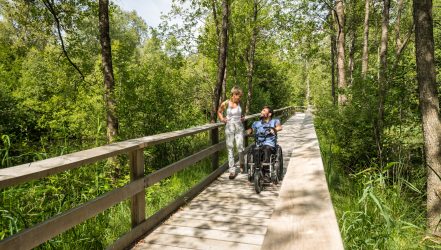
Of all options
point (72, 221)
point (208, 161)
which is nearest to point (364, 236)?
point (72, 221)

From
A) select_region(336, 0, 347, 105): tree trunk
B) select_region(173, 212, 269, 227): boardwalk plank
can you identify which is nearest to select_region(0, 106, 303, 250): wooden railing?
select_region(173, 212, 269, 227): boardwalk plank

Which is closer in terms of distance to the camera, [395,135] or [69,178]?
[69,178]

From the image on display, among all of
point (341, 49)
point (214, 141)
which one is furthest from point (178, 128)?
point (341, 49)

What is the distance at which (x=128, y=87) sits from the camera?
9.01 m

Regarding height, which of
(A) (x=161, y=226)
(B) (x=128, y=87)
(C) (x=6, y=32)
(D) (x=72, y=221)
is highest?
(C) (x=6, y=32)

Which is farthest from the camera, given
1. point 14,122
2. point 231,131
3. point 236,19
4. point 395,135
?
point 236,19

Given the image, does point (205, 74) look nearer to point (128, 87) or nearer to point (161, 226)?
point (128, 87)

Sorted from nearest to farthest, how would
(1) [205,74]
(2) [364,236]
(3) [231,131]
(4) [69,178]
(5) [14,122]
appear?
(2) [364,236] < (4) [69,178] < (3) [231,131] < (5) [14,122] < (1) [205,74]

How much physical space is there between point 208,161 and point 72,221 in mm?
6112

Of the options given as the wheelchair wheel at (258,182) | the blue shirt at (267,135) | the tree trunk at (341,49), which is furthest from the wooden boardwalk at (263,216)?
the tree trunk at (341,49)

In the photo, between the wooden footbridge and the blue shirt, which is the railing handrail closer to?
the wooden footbridge

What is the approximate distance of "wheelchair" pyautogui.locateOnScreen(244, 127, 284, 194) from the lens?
6.16m

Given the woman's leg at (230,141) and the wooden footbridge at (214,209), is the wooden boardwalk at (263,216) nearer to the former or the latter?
the wooden footbridge at (214,209)

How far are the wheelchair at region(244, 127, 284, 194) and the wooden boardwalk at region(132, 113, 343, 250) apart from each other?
18 centimetres
